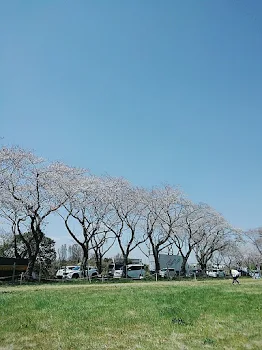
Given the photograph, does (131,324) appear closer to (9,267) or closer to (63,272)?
(9,267)

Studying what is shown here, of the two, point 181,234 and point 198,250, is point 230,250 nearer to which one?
point 198,250

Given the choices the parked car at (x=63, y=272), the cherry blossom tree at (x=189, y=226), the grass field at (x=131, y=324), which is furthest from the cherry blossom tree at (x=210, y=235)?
the grass field at (x=131, y=324)

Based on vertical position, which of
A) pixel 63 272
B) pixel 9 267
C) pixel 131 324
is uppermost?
pixel 9 267

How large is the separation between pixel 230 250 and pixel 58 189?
44930 mm

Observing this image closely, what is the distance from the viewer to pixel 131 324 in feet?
29.0

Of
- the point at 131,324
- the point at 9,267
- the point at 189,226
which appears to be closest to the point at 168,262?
the point at 189,226

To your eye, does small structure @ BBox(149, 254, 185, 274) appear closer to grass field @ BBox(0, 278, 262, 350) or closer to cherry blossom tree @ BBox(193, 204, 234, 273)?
cherry blossom tree @ BBox(193, 204, 234, 273)

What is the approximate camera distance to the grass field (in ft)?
23.9

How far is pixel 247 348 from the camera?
701cm

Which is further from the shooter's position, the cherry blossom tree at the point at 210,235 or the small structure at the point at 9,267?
the cherry blossom tree at the point at 210,235

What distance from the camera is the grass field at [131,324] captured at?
23.9 ft

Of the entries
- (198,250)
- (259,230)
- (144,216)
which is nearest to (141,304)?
(144,216)

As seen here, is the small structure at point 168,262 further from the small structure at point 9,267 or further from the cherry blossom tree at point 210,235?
the small structure at point 9,267

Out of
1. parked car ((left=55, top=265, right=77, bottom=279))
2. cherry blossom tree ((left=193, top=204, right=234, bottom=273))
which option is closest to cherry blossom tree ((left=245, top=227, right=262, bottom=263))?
cherry blossom tree ((left=193, top=204, right=234, bottom=273))
